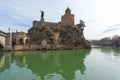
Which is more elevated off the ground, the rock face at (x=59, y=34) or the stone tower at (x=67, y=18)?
the stone tower at (x=67, y=18)

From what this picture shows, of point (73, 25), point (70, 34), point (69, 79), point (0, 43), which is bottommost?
point (69, 79)

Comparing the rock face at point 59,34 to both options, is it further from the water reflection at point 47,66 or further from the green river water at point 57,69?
the green river water at point 57,69

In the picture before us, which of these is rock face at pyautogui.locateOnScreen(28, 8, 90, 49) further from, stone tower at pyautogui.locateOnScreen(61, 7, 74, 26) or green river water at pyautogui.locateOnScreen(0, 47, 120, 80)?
green river water at pyautogui.locateOnScreen(0, 47, 120, 80)

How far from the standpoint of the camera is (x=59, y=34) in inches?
4483

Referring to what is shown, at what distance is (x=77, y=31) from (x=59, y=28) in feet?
52.6

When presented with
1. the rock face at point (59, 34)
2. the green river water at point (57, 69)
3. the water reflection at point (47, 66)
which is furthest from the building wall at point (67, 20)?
the green river water at point (57, 69)

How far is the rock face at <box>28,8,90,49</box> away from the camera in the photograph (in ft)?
335

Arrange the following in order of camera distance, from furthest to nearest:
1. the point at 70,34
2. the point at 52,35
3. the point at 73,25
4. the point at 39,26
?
the point at 73,25
the point at 70,34
the point at 39,26
the point at 52,35

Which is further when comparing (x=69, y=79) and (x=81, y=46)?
(x=81, y=46)

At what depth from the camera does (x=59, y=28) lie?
380 ft

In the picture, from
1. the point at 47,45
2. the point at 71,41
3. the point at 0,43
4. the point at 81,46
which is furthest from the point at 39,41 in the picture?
the point at 0,43

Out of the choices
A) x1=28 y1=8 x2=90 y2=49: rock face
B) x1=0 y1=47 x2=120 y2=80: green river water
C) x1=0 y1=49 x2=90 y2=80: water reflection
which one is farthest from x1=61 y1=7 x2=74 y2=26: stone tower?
x1=0 y1=47 x2=120 y2=80: green river water

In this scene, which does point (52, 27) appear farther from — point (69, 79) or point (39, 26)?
point (69, 79)

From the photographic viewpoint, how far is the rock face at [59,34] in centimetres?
10225
